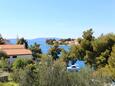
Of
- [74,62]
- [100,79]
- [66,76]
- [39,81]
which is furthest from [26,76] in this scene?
A: [74,62]

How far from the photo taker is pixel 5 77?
1228 inches

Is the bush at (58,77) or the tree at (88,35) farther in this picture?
the tree at (88,35)

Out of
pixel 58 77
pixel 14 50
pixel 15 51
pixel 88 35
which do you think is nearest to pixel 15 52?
pixel 15 51

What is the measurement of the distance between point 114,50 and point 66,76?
14073 mm

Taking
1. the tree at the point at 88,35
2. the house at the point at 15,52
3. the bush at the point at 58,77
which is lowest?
the house at the point at 15,52

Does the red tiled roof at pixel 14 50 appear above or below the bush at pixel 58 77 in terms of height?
below

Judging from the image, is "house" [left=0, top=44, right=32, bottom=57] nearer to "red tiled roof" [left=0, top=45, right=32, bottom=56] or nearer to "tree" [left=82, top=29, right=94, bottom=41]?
"red tiled roof" [left=0, top=45, right=32, bottom=56]

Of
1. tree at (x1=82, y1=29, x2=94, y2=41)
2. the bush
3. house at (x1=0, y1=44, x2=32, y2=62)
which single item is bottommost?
house at (x1=0, y1=44, x2=32, y2=62)

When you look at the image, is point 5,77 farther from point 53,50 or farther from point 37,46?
point 37,46

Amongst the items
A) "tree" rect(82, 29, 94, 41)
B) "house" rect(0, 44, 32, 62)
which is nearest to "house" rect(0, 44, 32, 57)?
"house" rect(0, 44, 32, 62)

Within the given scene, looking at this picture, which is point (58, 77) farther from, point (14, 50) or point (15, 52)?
point (14, 50)

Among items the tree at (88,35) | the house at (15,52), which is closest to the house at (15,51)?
the house at (15,52)

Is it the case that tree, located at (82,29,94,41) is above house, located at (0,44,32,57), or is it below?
above

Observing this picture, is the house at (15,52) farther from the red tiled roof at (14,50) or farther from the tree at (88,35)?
the tree at (88,35)
